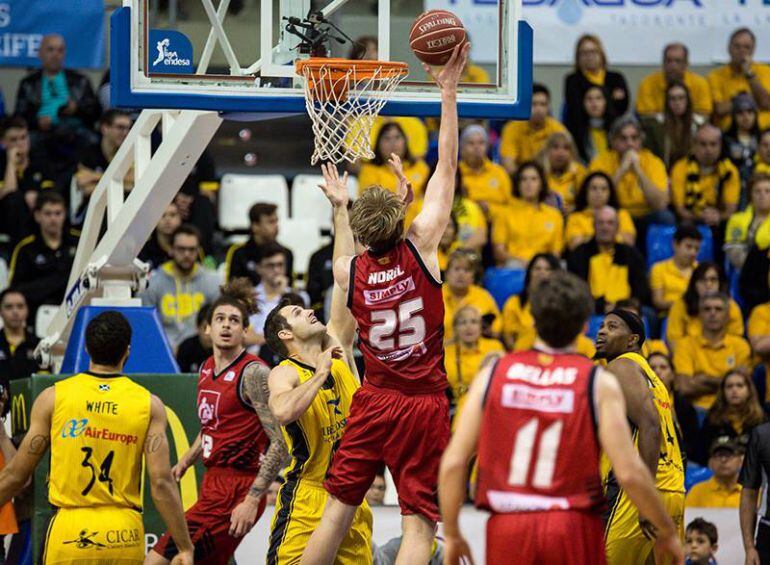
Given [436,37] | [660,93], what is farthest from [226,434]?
[660,93]

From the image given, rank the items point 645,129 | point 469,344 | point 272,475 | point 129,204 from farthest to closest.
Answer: point 645,129
point 469,344
point 129,204
point 272,475

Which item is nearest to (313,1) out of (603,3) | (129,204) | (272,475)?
(129,204)

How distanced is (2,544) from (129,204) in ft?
8.29

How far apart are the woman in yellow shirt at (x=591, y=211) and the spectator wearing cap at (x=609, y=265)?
0.41 metres

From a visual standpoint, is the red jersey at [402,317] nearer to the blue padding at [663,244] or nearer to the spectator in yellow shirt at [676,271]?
the spectator in yellow shirt at [676,271]

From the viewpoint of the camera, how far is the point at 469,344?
12.4 meters

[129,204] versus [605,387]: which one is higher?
[129,204]

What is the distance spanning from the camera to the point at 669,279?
14.3m

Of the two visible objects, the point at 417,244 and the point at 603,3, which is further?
the point at 603,3

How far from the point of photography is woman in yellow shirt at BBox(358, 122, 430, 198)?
1415cm

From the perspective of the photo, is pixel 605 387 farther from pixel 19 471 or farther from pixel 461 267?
pixel 461 267

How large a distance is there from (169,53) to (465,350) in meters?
4.70

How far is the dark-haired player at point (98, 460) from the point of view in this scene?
296 inches

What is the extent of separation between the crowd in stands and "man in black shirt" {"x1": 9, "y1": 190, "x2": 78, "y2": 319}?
0.02 m
